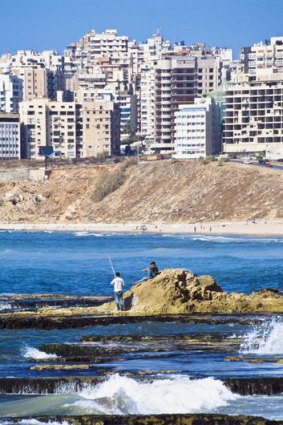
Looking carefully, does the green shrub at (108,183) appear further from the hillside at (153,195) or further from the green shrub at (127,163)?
the green shrub at (127,163)

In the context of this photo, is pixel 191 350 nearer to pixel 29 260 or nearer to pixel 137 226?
pixel 29 260

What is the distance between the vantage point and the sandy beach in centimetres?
13170

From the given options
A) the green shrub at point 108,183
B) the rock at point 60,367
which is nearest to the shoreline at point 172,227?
the green shrub at point 108,183

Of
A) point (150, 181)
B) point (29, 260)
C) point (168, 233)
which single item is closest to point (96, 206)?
point (150, 181)

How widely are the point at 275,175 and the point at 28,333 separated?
4669 inches

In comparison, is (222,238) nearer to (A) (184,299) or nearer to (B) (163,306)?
(A) (184,299)

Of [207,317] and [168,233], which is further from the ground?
[207,317]

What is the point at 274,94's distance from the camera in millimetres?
194750

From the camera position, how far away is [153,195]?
16375 centimetres

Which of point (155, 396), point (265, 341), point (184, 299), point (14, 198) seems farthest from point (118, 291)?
point (14, 198)

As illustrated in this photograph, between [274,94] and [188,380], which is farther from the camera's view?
[274,94]

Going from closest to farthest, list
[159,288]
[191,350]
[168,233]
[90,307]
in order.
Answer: [191,350] < [159,288] < [90,307] < [168,233]

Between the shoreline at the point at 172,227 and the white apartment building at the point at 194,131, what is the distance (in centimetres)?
3338

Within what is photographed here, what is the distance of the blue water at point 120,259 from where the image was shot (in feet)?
201
